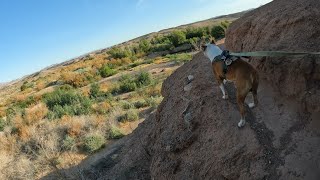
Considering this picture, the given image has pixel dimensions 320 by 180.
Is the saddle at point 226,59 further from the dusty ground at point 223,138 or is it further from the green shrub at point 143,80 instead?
the green shrub at point 143,80

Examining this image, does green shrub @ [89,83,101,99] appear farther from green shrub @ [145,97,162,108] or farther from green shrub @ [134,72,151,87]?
green shrub @ [145,97,162,108]

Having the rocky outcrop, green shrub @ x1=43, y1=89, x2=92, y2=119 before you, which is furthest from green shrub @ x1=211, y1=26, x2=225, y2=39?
the rocky outcrop

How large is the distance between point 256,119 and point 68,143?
9269 millimetres

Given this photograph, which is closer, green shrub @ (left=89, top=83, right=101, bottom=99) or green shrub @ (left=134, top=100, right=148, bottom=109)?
green shrub @ (left=134, top=100, right=148, bottom=109)

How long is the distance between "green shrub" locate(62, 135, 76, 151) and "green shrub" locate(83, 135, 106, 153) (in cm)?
45

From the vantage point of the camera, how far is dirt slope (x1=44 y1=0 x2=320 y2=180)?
5.26 metres

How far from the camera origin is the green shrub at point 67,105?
1886cm

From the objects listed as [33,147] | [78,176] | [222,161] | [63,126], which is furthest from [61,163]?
[222,161]

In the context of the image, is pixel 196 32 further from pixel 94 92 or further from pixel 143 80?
pixel 94 92

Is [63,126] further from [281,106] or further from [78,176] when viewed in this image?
[281,106]

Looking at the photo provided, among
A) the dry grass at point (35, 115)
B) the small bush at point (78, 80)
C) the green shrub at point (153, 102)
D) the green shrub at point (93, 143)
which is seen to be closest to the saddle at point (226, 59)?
the green shrub at point (93, 143)

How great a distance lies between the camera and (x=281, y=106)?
587 cm

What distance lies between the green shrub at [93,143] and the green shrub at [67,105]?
487 centimetres

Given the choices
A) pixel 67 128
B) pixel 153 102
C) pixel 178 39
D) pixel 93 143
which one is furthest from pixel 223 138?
pixel 178 39
